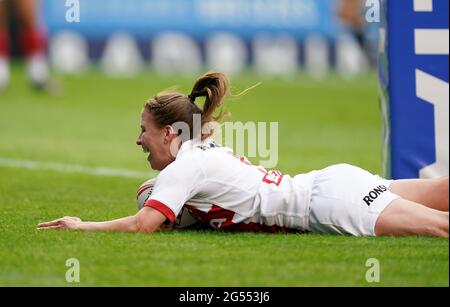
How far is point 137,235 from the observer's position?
626 centimetres

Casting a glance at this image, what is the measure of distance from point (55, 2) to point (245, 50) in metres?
4.96

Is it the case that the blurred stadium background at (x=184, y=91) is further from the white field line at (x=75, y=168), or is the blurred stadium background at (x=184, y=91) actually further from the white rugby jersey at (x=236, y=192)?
the white rugby jersey at (x=236, y=192)

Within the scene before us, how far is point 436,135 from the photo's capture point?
303 inches

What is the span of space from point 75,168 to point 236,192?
16.9 ft

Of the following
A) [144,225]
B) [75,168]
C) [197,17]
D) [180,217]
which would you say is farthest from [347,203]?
[197,17]

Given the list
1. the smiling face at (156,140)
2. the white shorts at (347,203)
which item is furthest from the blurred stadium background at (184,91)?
the smiling face at (156,140)

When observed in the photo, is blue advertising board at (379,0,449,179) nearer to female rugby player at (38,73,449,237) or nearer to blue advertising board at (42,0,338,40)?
female rugby player at (38,73,449,237)

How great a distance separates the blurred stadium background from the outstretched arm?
0.10 m

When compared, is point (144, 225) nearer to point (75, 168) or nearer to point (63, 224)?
point (63, 224)

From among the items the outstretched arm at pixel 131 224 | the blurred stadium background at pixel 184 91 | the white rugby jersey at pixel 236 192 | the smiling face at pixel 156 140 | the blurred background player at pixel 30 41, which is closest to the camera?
the blurred stadium background at pixel 184 91

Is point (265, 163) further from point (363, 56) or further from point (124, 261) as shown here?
point (363, 56)

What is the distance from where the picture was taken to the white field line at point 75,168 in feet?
35.9

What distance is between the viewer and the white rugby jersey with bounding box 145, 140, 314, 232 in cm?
638

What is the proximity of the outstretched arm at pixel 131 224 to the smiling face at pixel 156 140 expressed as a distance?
0.45 meters
